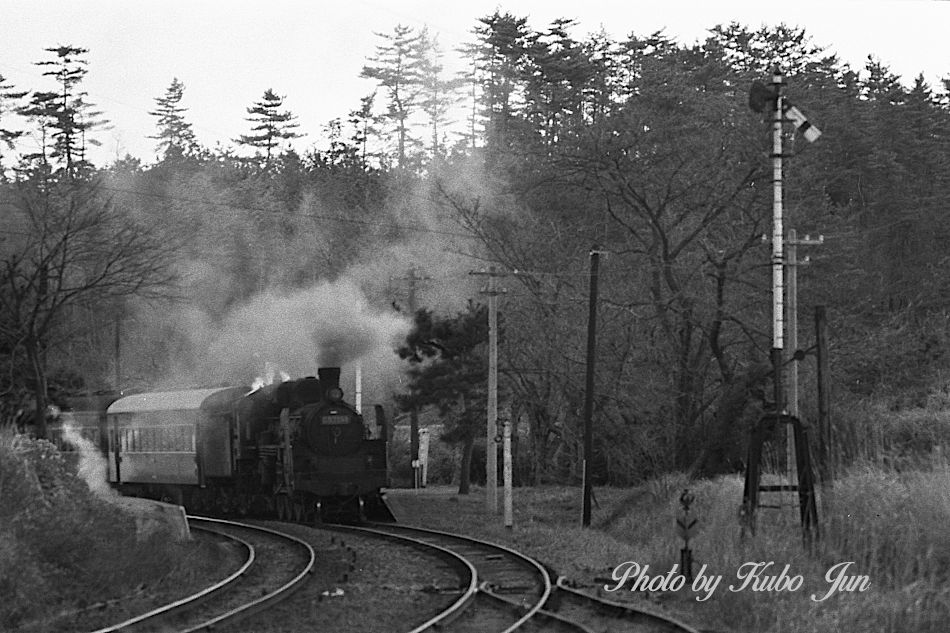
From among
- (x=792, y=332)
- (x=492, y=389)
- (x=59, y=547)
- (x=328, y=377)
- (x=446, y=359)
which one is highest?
(x=792, y=332)

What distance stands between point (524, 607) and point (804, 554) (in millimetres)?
4118

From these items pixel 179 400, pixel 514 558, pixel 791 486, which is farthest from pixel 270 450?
pixel 791 486

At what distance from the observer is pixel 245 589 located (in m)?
16.7

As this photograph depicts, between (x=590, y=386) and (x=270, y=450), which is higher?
(x=590, y=386)

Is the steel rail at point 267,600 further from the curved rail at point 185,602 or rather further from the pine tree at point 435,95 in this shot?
the pine tree at point 435,95

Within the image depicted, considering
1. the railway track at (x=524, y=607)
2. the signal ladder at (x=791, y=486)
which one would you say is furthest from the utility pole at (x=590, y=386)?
the signal ladder at (x=791, y=486)

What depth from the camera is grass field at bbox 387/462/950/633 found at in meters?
13.0

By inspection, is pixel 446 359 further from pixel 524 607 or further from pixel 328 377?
pixel 524 607

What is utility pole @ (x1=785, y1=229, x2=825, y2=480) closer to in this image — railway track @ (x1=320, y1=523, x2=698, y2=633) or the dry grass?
railway track @ (x1=320, y1=523, x2=698, y2=633)

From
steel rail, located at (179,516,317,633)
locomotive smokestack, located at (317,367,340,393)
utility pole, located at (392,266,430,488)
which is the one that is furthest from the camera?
utility pole, located at (392,266,430,488)

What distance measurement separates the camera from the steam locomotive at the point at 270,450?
27219 millimetres

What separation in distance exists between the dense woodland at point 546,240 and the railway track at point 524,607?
15.5 m

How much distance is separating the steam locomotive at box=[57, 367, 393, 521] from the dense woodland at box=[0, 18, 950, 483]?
11.4 feet

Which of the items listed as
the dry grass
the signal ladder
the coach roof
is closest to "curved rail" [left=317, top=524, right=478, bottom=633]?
the dry grass
